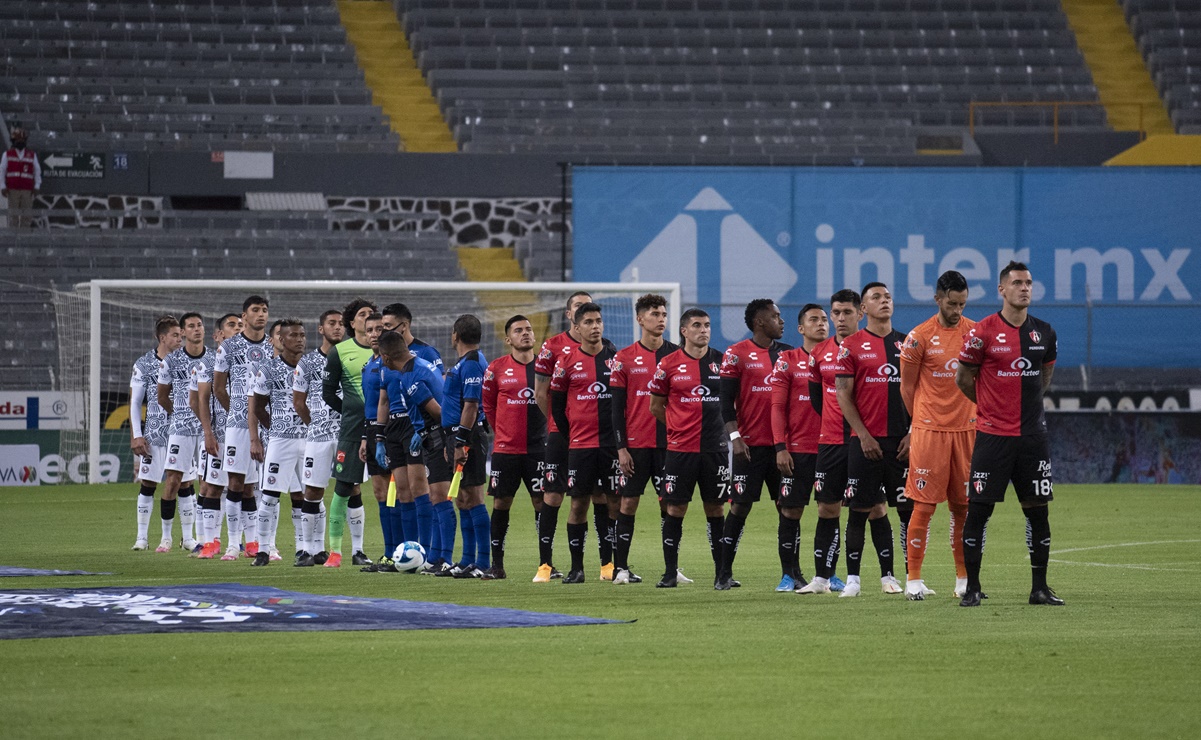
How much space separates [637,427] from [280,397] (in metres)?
3.61

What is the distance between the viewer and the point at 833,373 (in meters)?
11.1

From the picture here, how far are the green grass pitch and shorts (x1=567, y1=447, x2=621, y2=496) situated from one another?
2.58ft

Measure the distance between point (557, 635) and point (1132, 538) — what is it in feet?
30.4

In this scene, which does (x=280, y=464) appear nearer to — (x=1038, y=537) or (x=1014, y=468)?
(x=1014, y=468)

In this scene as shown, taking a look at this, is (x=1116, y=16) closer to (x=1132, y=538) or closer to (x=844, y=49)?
(x=844, y=49)

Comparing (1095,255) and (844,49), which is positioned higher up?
(844,49)

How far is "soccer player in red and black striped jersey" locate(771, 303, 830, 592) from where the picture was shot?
1127 cm

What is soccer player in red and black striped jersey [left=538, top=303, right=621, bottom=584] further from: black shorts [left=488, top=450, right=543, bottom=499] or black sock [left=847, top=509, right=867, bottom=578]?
black sock [left=847, top=509, right=867, bottom=578]

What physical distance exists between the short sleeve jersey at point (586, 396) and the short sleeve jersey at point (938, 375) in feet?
8.16

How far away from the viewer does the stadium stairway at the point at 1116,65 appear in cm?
3183

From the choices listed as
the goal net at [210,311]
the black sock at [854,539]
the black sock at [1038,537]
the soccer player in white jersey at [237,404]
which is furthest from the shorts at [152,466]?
the black sock at [1038,537]

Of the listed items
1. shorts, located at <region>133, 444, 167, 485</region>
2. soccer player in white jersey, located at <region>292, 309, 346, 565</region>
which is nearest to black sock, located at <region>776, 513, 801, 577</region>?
soccer player in white jersey, located at <region>292, 309, 346, 565</region>

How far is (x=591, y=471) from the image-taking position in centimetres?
1220

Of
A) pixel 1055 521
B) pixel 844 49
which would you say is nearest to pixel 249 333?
pixel 1055 521
